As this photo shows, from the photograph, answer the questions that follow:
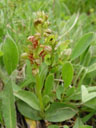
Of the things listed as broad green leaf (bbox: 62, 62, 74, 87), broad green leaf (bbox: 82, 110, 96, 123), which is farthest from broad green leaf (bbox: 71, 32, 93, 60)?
broad green leaf (bbox: 82, 110, 96, 123)

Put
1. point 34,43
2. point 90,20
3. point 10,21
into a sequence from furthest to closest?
point 90,20, point 10,21, point 34,43

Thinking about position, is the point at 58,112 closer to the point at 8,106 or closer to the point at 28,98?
the point at 28,98

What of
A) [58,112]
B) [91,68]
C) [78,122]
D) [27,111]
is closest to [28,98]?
[27,111]

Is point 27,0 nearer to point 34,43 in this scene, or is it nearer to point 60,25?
point 60,25

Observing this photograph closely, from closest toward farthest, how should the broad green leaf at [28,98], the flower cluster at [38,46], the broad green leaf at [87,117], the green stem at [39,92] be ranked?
the flower cluster at [38,46], the green stem at [39,92], the broad green leaf at [28,98], the broad green leaf at [87,117]

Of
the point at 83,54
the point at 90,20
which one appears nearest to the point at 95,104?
the point at 83,54

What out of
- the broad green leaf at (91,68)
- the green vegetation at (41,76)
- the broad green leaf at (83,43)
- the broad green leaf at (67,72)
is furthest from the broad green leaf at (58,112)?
the broad green leaf at (83,43)

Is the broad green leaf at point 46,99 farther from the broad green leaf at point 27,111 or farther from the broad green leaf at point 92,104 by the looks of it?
the broad green leaf at point 92,104

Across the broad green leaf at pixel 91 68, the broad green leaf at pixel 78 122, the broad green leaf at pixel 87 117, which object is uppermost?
the broad green leaf at pixel 91 68
